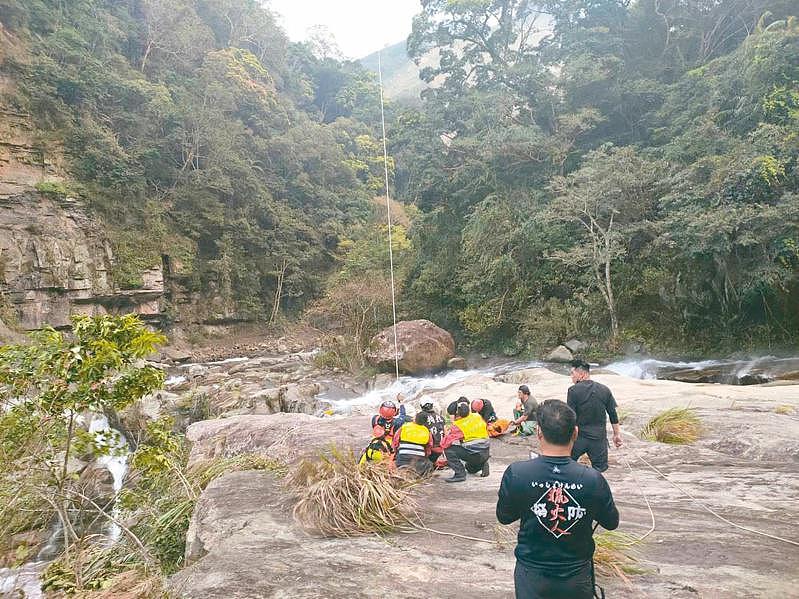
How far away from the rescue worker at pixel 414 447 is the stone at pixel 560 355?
38.7 feet

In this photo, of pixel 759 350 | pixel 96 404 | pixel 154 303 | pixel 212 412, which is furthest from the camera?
pixel 154 303

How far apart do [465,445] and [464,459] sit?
0.55 feet

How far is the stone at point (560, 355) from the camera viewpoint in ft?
51.0

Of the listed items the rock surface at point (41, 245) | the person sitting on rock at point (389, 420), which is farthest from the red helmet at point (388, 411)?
the rock surface at point (41, 245)

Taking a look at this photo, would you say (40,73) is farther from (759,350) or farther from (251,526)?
(759,350)

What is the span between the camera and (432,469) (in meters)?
4.93

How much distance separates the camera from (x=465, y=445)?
487 centimetres

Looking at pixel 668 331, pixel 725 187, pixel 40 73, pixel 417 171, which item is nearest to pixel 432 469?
pixel 725 187

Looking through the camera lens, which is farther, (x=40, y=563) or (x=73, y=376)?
(x=40, y=563)

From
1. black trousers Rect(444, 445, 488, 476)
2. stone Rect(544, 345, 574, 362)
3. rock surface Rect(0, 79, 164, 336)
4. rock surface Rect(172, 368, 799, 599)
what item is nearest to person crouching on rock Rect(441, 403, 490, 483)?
black trousers Rect(444, 445, 488, 476)

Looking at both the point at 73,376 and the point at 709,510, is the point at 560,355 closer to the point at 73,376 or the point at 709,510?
the point at 709,510

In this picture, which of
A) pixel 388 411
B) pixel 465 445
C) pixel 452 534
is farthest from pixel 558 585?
pixel 388 411

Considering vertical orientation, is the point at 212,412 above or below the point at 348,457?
below

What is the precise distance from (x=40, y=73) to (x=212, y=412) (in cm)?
1724
